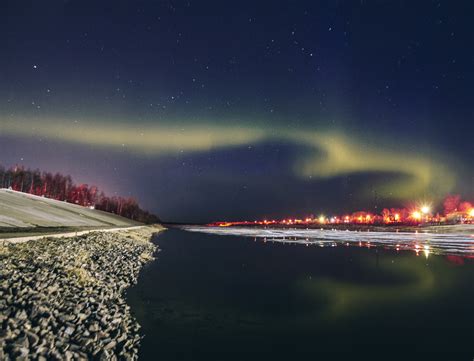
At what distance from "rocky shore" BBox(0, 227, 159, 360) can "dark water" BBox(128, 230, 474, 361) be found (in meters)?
1.10

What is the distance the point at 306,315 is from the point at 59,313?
1094cm

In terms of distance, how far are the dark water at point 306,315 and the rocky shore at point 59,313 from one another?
Result: 110 cm

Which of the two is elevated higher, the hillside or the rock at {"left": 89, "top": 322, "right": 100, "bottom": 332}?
the hillside

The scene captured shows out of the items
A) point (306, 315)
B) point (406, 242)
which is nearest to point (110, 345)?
point (306, 315)

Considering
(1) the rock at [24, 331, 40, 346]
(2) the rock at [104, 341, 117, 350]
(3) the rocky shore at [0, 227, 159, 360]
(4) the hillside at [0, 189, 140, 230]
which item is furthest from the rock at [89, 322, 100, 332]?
(4) the hillside at [0, 189, 140, 230]

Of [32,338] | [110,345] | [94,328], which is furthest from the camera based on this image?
[94,328]

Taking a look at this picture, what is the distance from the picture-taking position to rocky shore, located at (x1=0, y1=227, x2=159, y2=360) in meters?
9.16

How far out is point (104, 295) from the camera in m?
16.3

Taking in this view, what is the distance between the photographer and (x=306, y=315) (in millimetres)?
15922

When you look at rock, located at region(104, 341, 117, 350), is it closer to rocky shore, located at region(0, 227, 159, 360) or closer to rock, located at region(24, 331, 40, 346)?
rocky shore, located at region(0, 227, 159, 360)

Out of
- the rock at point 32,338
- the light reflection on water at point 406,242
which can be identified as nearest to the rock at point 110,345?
the rock at point 32,338

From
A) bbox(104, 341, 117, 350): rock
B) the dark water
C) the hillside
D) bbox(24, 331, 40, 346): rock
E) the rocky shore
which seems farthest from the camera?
the hillside

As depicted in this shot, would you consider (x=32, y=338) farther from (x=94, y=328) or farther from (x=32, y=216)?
(x=32, y=216)

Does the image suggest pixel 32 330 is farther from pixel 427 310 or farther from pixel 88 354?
pixel 427 310
